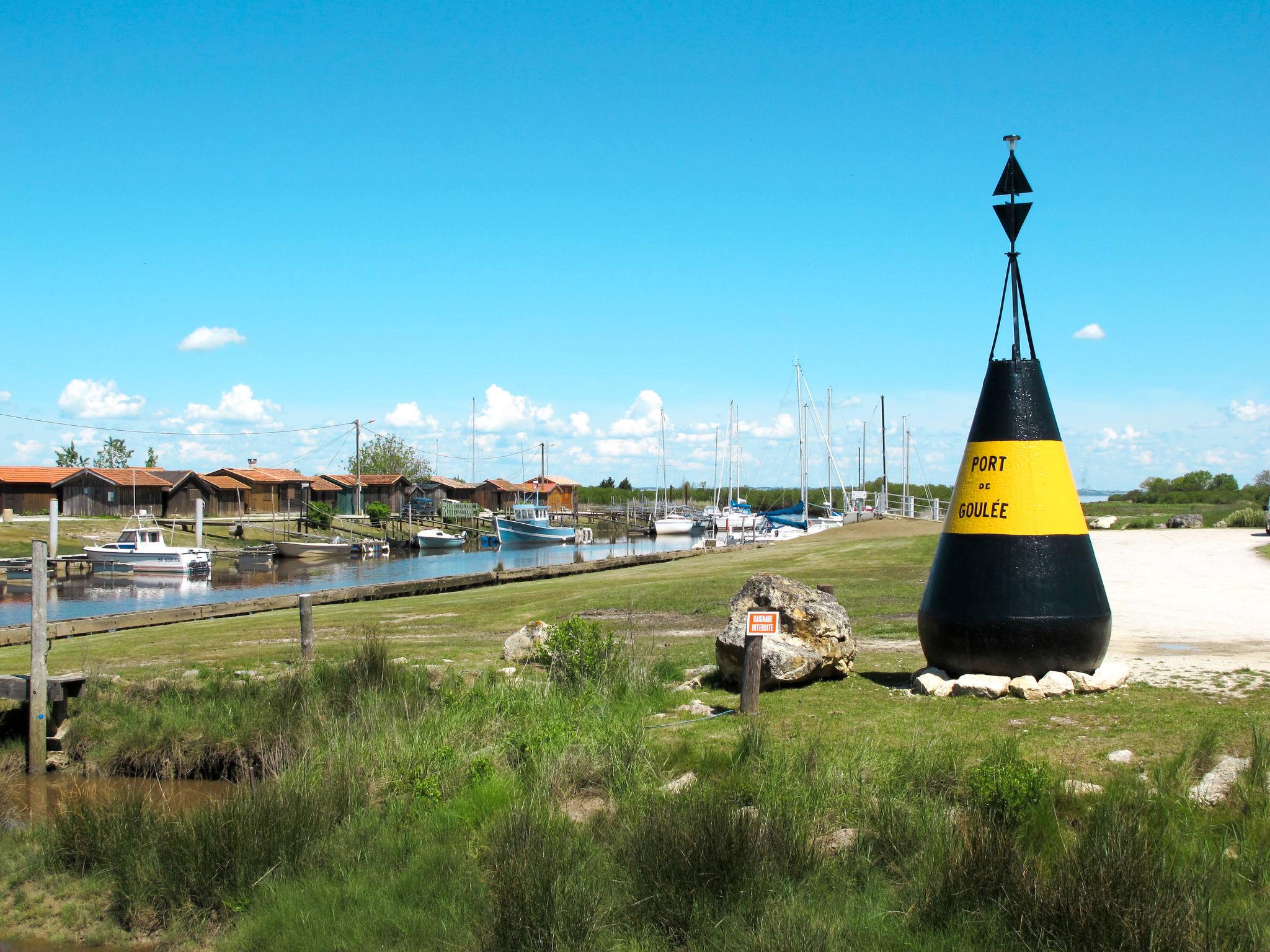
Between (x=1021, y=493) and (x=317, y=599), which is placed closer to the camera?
(x=1021, y=493)

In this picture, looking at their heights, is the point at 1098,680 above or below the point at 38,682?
above

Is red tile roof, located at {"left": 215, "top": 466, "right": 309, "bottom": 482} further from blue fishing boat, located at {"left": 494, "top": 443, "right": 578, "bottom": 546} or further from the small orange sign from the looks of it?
the small orange sign

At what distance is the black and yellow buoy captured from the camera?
38.5 feet

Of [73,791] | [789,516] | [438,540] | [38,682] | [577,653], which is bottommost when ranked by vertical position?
[438,540]

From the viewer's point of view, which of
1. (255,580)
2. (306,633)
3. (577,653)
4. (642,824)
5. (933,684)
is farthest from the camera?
(255,580)

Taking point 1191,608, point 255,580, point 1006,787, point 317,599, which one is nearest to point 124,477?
point 255,580

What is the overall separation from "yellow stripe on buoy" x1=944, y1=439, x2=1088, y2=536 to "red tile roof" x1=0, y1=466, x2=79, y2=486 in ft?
277

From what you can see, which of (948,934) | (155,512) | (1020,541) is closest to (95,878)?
(948,934)

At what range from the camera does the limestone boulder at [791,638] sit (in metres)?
12.9

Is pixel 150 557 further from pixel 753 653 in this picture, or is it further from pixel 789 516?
pixel 753 653

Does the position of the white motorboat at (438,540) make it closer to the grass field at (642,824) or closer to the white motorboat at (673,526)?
the white motorboat at (673,526)

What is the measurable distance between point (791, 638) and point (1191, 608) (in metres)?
10.8

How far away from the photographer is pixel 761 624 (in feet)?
37.4

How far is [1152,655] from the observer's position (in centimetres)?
1440
